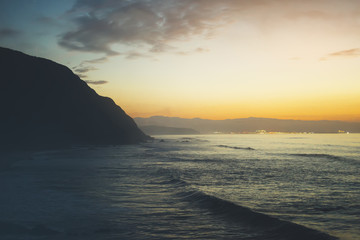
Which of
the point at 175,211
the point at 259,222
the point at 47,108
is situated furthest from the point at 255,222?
the point at 47,108

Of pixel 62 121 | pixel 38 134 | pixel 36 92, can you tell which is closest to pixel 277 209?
pixel 38 134

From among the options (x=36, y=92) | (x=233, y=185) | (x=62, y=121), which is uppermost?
(x=36, y=92)

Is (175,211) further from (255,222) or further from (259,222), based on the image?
(259,222)

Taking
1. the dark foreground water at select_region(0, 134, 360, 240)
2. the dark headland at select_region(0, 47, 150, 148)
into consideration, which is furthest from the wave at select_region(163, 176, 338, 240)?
the dark headland at select_region(0, 47, 150, 148)

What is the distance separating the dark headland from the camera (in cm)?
8325

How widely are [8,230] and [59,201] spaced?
5.53 metres

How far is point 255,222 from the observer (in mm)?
12664

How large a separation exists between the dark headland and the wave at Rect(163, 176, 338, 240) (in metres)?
70.7

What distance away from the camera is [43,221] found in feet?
40.8

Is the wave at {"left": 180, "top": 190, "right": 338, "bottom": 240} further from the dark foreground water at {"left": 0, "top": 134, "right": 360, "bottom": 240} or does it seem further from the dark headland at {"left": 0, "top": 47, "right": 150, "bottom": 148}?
the dark headland at {"left": 0, "top": 47, "right": 150, "bottom": 148}

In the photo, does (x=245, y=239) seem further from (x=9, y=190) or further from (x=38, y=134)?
(x=38, y=134)

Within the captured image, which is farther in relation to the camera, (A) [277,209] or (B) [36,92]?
(B) [36,92]

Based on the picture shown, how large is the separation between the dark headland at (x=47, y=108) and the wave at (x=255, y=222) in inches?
2785

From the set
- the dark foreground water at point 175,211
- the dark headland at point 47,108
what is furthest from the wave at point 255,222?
the dark headland at point 47,108
